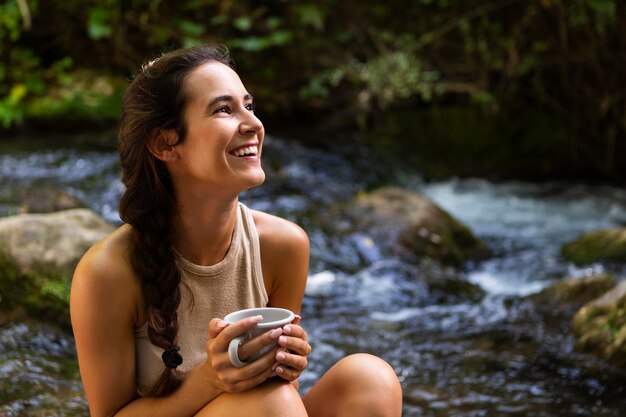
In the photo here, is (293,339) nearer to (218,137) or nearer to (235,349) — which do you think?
(235,349)

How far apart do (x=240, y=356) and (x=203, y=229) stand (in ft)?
1.64

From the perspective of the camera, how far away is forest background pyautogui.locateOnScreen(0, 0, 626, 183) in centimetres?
917

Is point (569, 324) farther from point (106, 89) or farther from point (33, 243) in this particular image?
point (106, 89)

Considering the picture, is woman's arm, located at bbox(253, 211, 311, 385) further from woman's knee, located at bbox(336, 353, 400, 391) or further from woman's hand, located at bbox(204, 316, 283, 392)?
woman's hand, located at bbox(204, 316, 283, 392)

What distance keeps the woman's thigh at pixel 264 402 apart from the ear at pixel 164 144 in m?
0.69

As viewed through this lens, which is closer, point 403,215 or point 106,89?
point 403,215

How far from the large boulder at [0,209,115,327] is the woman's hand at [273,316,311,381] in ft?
7.93

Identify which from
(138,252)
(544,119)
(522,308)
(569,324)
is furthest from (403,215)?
(138,252)

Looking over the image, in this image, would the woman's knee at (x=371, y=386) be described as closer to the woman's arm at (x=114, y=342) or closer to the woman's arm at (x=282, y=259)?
the woman's arm at (x=282, y=259)

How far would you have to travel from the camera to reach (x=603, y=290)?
5230mm

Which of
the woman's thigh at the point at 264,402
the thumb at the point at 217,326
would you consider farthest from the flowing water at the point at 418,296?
the thumb at the point at 217,326

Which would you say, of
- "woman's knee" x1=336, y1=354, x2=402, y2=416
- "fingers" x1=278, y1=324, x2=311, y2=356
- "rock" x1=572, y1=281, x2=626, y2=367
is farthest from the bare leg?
"rock" x1=572, y1=281, x2=626, y2=367

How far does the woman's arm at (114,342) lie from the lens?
88.9 inches

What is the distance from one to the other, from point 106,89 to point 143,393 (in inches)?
306
